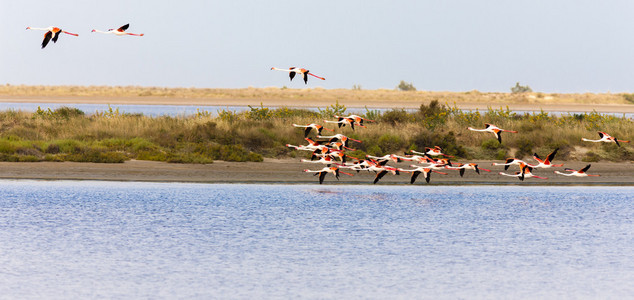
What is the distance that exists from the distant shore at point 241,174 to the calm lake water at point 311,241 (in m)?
0.86

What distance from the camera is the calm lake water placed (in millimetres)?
15273

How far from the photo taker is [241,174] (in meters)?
29.9

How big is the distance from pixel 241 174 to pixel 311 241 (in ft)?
35.0

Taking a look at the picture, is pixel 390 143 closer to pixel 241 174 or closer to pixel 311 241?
pixel 241 174

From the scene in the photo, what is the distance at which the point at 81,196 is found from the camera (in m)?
25.7

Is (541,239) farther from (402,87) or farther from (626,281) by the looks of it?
(402,87)

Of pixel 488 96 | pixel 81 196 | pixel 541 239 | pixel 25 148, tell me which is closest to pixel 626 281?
pixel 541 239

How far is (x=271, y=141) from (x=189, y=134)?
3292 millimetres

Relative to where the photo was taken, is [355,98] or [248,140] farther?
[355,98]

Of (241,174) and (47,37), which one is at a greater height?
(47,37)

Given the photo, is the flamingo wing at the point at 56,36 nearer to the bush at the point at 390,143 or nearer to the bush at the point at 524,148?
the bush at the point at 390,143

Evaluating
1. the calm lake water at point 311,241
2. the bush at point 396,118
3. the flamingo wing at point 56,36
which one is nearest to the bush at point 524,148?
the calm lake water at point 311,241

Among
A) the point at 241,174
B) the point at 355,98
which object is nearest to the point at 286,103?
the point at 355,98

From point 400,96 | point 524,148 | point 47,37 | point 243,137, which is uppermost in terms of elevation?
point 47,37
